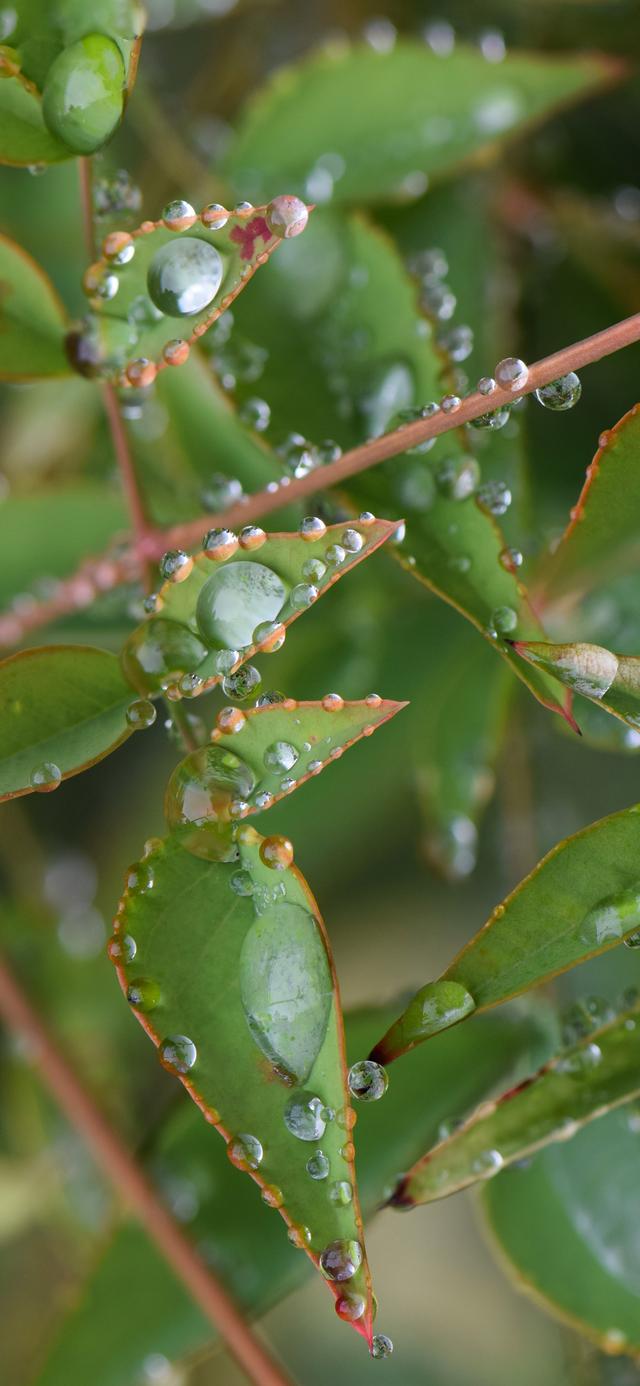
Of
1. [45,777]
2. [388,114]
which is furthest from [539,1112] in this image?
[388,114]

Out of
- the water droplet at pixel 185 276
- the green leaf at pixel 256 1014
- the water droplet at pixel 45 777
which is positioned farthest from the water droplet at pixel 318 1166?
the water droplet at pixel 185 276

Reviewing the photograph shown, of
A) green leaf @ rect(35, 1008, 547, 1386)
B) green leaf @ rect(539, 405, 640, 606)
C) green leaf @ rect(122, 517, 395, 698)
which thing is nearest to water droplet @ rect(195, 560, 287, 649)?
green leaf @ rect(122, 517, 395, 698)

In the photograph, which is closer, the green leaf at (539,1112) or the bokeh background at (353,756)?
the green leaf at (539,1112)

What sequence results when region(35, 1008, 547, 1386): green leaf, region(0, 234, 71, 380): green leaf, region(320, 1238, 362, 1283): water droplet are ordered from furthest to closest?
region(35, 1008, 547, 1386): green leaf, region(0, 234, 71, 380): green leaf, region(320, 1238, 362, 1283): water droplet

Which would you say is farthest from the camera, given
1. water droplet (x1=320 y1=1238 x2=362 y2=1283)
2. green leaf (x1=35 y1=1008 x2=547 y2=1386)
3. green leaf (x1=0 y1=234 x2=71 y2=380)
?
green leaf (x1=35 y1=1008 x2=547 y2=1386)

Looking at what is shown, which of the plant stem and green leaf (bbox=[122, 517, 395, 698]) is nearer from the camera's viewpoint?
green leaf (bbox=[122, 517, 395, 698])

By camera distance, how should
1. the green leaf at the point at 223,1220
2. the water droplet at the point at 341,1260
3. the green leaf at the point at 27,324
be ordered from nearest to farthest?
the water droplet at the point at 341,1260
the green leaf at the point at 27,324
the green leaf at the point at 223,1220

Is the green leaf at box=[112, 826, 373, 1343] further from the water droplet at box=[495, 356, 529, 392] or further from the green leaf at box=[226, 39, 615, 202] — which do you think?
the green leaf at box=[226, 39, 615, 202]

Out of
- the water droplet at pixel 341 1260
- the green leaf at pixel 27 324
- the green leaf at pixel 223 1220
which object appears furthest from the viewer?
the green leaf at pixel 223 1220

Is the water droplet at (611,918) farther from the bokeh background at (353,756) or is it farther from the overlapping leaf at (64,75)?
the overlapping leaf at (64,75)
